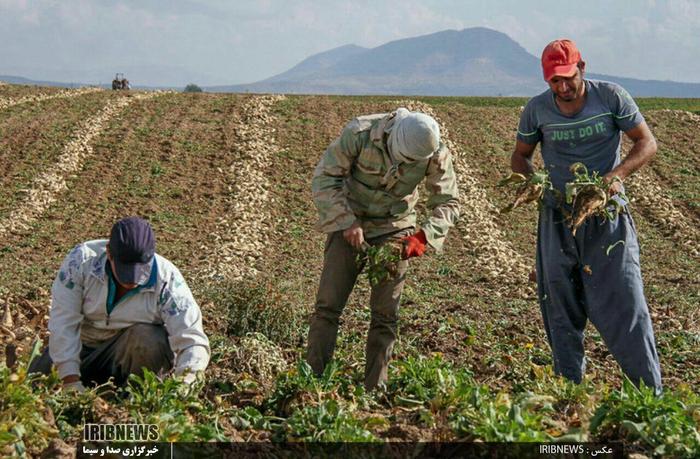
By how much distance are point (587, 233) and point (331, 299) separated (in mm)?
1542

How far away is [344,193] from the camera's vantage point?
4.85 m

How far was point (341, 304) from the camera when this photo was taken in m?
4.89

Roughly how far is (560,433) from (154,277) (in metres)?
2.20

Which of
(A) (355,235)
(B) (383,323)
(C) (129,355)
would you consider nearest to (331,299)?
(B) (383,323)

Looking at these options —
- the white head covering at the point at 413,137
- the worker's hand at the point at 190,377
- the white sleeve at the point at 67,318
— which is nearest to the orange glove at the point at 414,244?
the white head covering at the point at 413,137

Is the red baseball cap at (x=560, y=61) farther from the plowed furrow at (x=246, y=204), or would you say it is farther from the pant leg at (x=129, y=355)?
the plowed furrow at (x=246, y=204)

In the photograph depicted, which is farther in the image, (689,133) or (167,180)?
(689,133)

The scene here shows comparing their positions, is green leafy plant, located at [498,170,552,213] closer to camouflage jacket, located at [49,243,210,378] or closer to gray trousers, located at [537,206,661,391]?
gray trousers, located at [537,206,661,391]

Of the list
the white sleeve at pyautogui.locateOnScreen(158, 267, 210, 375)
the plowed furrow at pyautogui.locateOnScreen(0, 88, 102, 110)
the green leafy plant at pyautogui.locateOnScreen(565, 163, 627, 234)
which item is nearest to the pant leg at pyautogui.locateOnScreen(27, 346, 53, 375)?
the white sleeve at pyautogui.locateOnScreen(158, 267, 210, 375)

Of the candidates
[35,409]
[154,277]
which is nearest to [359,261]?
[154,277]

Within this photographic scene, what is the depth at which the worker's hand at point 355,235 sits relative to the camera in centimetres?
468

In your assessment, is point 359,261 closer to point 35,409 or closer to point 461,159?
A: point 35,409

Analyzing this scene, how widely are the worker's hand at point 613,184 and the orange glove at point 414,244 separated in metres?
1.07

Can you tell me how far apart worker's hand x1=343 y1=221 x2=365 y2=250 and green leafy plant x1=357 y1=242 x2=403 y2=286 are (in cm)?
9
